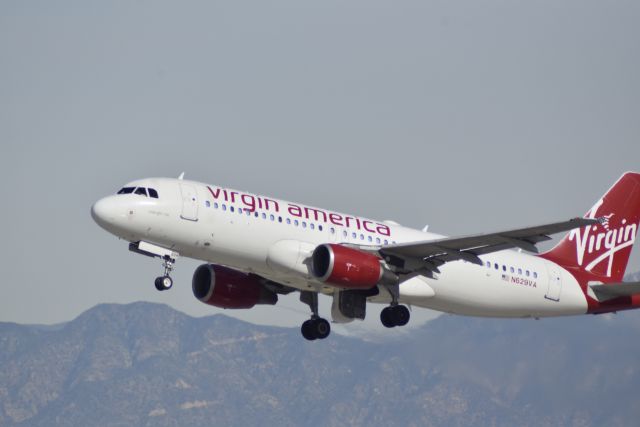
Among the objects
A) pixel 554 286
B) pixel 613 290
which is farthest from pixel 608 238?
pixel 554 286

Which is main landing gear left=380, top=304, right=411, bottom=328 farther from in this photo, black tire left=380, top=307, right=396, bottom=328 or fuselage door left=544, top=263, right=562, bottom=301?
fuselage door left=544, top=263, right=562, bottom=301

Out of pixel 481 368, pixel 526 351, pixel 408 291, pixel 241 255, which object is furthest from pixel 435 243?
pixel 526 351

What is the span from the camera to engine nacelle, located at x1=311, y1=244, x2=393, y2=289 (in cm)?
4797

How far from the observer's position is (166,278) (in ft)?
156

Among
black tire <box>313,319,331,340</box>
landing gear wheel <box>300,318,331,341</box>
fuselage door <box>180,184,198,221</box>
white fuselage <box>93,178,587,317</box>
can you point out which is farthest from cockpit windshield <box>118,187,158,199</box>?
black tire <box>313,319,331,340</box>

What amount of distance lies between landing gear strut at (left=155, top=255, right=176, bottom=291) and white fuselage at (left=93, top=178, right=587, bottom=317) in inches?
19.5

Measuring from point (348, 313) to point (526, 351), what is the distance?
6549 cm

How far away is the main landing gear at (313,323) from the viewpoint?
5444cm

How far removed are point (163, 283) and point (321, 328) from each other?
9.56 m

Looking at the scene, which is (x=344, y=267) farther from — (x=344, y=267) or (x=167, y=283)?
(x=167, y=283)

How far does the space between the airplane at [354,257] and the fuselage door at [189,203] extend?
4cm

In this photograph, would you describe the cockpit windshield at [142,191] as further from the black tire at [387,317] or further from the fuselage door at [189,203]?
the black tire at [387,317]

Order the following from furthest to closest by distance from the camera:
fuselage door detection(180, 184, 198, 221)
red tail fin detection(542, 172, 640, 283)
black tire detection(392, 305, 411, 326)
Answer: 1. red tail fin detection(542, 172, 640, 283)
2. black tire detection(392, 305, 411, 326)
3. fuselage door detection(180, 184, 198, 221)

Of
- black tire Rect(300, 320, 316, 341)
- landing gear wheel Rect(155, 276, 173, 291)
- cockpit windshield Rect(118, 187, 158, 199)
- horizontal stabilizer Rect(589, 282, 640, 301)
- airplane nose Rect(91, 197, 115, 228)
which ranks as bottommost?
black tire Rect(300, 320, 316, 341)
